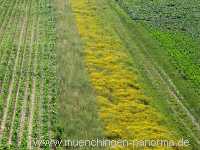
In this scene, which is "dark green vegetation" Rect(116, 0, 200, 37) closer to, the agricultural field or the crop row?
the agricultural field

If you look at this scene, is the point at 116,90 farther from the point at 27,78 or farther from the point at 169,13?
the point at 169,13

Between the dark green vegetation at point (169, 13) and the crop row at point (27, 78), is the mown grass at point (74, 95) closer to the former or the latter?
the crop row at point (27, 78)

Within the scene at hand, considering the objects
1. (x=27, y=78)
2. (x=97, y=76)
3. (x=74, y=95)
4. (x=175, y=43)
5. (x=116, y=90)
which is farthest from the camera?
(x=175, y=43)

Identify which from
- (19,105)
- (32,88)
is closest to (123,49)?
(32,88)

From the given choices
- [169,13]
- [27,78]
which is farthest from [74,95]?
[169,13]

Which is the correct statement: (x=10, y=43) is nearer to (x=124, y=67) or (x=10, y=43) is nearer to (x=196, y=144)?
(x=124, y=67)

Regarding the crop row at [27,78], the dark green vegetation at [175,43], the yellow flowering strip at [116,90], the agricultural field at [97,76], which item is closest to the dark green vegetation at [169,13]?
the dark green vegetation at [175,43]

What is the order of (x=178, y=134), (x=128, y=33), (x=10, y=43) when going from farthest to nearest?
(x=128, y=33) → (x=10, y=43) → (x=178, y=134)
